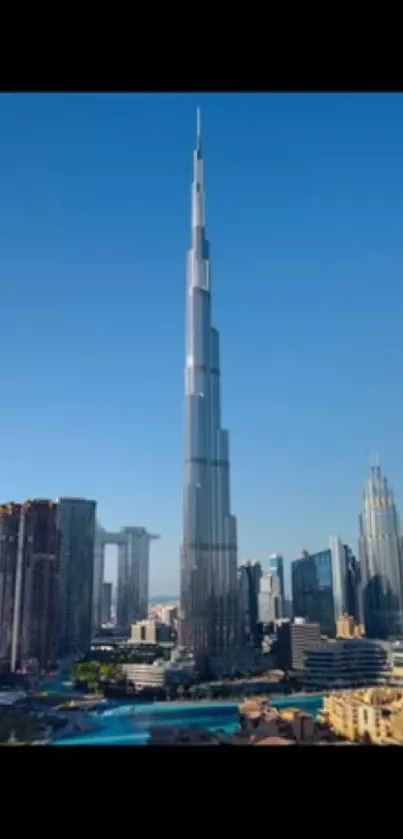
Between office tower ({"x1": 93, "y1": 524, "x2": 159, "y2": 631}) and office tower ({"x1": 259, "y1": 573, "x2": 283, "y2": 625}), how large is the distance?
2.09 meters

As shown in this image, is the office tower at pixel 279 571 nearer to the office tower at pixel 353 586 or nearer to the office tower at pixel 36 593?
the office tower at pixel 353 586

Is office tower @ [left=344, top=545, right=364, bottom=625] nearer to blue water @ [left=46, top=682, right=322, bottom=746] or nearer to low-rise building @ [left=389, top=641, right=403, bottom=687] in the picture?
low-rise building @ [left=389, top=641, right=403, bottom=687]

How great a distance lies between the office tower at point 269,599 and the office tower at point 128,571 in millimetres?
2090

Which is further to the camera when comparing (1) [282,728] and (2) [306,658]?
(2) [306,658]

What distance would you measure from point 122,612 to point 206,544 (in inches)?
89.8

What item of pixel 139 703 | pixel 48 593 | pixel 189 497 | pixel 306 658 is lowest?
pixel 139 703

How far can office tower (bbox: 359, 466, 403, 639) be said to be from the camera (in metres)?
10.1

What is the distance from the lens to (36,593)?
8305 mm

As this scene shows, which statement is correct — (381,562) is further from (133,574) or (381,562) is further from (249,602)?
(133,574)

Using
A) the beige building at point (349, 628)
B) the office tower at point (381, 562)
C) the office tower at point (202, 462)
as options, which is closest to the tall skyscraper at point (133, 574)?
the office tower at point (202, 462)
